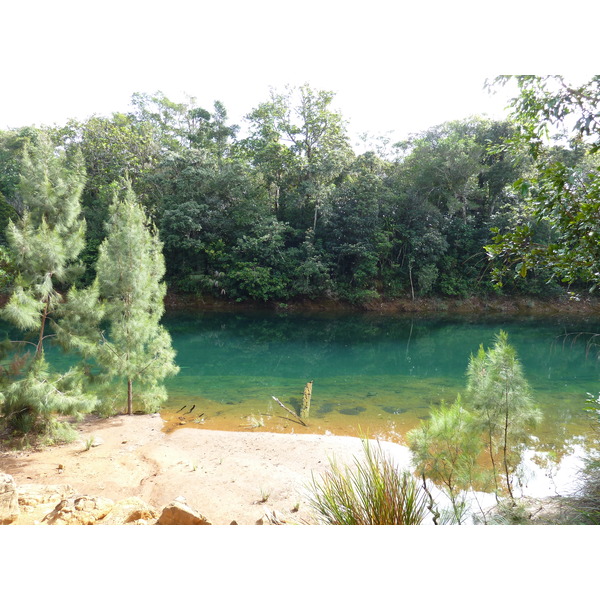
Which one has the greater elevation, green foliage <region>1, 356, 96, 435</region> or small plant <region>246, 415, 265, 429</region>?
green foliage <region>1, 356, 96, 435</region>

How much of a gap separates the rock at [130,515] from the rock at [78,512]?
0.05m

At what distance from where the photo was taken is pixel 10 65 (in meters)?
2.08

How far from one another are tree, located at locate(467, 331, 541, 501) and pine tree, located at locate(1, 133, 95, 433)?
3.37m

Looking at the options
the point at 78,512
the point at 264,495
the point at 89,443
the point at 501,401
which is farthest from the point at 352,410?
the point at 78,512

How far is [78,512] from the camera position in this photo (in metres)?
2.04

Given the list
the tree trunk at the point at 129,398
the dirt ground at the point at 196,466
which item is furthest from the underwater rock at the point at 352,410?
the tree trunk at the point at 129,398

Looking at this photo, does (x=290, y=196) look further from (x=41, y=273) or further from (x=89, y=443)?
(x=89, y=443)

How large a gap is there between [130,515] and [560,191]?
268 cm

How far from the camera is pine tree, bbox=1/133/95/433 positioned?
318 centimetres

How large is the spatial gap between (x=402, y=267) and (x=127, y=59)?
1262 cm

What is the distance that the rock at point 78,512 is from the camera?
1.99m

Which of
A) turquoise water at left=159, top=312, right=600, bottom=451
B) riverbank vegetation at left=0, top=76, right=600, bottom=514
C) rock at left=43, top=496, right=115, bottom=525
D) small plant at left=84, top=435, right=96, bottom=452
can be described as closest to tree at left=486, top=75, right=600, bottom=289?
turquoise water at left=159, top=312, right=600, bottom=451

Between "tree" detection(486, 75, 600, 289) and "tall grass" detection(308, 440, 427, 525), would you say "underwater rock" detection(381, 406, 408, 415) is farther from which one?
"tall grass" detection(308, 440, 427, 525)
